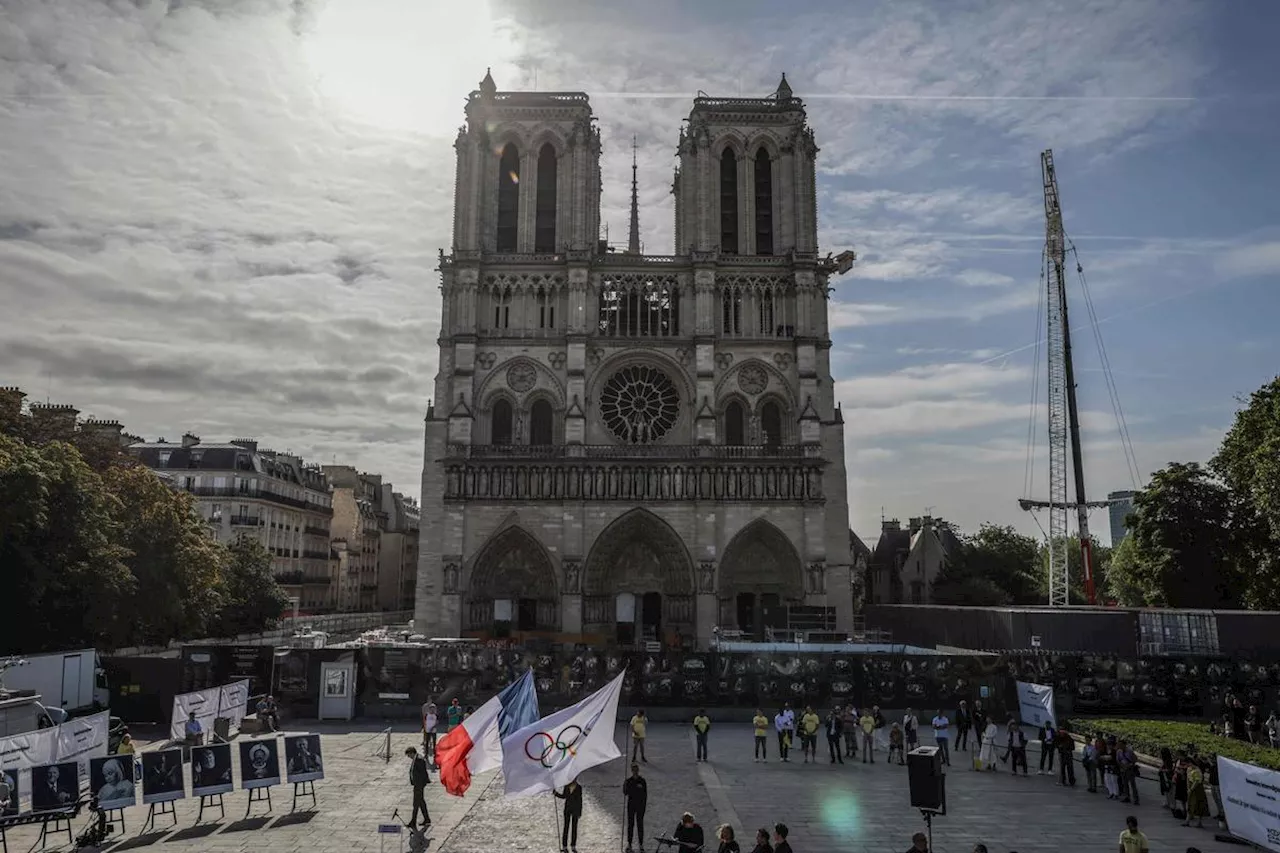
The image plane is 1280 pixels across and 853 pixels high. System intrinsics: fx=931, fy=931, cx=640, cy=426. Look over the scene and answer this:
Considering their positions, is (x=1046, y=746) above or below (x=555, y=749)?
below

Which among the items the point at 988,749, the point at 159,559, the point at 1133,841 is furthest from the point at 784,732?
the point at 159,559

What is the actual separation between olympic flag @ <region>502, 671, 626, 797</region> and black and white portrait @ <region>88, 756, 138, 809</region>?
634 centimetres

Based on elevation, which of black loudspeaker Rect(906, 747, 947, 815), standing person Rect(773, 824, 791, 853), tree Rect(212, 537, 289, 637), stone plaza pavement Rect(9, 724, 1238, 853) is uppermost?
tree Rect(212, 537, 289, 637)

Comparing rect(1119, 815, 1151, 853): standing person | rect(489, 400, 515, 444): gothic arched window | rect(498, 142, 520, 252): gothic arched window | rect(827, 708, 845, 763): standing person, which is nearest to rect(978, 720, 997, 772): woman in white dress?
rect(827, 708, 845, 763): standing person

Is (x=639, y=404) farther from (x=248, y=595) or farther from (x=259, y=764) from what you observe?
(x=259, y=764)

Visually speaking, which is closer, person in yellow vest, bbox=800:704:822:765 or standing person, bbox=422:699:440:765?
standing person, bbox=422:699:440:765

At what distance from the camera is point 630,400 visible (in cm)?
4816

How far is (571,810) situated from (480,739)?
1707 millimetres

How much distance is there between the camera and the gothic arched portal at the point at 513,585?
44.9 metres

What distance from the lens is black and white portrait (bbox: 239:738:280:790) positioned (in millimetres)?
16203

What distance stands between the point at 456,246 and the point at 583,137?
8876 mm

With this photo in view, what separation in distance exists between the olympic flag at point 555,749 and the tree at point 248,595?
34389 millimetres

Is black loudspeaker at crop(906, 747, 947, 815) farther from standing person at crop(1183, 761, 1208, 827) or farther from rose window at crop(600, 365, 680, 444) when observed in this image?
rose window at crop(600, 365, 680, 444)

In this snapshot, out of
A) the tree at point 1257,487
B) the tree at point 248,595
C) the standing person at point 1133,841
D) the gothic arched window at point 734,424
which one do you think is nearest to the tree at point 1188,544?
the tree at point 1257,487
